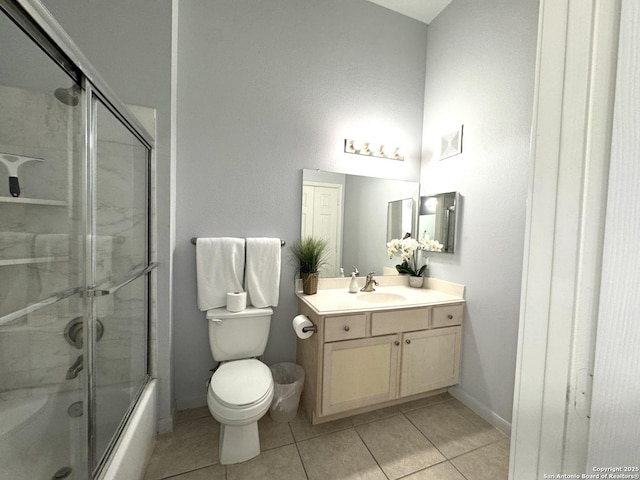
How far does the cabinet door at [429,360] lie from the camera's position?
1.70m

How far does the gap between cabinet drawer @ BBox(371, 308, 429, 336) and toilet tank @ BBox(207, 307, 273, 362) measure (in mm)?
715

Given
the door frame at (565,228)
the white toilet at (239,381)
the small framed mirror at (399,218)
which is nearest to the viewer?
the door frame at (565,228)

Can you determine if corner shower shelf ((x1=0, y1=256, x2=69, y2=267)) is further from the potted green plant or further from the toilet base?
the potted green plant

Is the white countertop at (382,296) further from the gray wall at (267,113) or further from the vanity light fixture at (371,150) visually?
the vanity light fixture at (371,150)

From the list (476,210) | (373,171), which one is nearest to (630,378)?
(476,210)

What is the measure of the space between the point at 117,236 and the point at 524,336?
65.2 inches

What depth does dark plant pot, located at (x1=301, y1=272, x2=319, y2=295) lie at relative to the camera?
6.16ft

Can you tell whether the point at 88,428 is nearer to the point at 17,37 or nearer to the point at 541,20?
the point at 17,37

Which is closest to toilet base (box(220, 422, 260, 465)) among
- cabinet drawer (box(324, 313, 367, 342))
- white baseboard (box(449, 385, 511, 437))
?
cabinet drawer (box(324, 313, 367, 342))

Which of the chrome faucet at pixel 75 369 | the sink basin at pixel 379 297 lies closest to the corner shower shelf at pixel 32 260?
the chrome faucet at pixel 75 369

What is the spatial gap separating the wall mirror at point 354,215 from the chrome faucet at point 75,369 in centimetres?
136

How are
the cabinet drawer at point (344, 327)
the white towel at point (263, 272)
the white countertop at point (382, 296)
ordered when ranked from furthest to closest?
the white towel at point (263, 272) < the white countertop at point (382, 296) < the cabinet drawer at point (344, 327)

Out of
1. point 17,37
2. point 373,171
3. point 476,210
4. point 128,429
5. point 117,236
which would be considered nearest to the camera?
point 17,37

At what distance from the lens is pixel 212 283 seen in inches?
66.5
